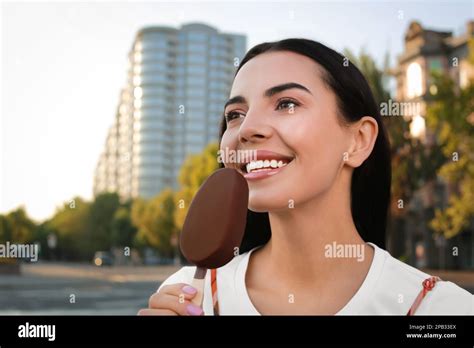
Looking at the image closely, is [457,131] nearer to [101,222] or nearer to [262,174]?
[262,174]

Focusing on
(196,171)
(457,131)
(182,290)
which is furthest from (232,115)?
(196,171)

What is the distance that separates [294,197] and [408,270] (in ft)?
1.52

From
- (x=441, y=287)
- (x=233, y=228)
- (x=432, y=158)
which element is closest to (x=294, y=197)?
(x=233, y=228)

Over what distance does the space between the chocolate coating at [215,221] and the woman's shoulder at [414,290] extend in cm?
60

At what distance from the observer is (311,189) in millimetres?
2105

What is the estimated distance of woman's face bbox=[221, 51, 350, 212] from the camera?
6.74ft

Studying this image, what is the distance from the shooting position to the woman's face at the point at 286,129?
6.74 ft

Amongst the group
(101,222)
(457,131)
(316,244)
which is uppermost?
(457,131)

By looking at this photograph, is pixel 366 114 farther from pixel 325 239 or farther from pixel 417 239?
pixel 417 239

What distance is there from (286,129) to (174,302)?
27.0 inches

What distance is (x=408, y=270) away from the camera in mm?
2086

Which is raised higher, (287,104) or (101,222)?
(287,104)

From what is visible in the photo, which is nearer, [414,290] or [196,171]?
[414,290]

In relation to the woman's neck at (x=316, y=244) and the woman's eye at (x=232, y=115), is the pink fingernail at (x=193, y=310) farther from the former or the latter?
the woman's eye at (x=232, y=115)
